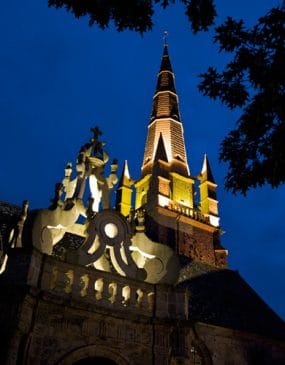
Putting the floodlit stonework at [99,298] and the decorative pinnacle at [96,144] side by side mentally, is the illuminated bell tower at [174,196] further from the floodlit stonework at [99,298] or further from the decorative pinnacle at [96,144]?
the decorative pinnacle at [96,144]

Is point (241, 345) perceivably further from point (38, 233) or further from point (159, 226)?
point (159, 226)

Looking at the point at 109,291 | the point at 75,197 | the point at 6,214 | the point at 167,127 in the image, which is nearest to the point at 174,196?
the point at 167,127

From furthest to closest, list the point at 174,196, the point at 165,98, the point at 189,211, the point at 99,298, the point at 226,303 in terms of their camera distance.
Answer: the point at 165,98
the point at 174,196
the point at 189,211
the point at 226,303
the point at 99,298

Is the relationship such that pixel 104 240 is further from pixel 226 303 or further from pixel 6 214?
pixel 226 303

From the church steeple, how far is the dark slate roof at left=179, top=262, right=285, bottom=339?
1084 inches

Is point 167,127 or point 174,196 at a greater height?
point 167,127

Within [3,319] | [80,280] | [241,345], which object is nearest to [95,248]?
[80,280]

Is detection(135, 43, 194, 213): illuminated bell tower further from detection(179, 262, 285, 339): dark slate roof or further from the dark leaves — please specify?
the dark leaves

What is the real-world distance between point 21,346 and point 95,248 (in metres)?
3.41

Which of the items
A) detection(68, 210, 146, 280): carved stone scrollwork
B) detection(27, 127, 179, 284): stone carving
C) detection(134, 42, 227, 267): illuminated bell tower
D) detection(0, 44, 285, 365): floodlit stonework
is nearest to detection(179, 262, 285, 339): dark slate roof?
detection(0, 44, 285, 365): floodlit stonework

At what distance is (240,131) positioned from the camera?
9430 mm

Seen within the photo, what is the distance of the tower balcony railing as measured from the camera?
4459cm

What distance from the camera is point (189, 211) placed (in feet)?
151

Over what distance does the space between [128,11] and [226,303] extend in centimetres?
1533
